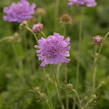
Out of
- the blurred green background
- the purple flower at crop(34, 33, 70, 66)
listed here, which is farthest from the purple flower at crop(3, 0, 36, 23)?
the purple flower at crop(34, 33, 70, 66)

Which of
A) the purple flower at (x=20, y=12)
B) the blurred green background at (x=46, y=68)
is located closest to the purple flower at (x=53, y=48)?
the blurred green background at (x=46, y=68)

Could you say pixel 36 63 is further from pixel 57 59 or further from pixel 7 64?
pixel 57 59

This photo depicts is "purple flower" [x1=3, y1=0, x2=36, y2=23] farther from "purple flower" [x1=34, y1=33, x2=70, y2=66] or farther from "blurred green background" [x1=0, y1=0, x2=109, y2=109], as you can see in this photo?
"purple flower" [x1=34, y1=33, x2=70, y2=66]

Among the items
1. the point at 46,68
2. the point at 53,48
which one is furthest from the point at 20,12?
the point at 53,48

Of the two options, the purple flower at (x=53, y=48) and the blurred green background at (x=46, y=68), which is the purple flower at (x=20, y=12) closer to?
the blurred green background at (x=46, y=68)

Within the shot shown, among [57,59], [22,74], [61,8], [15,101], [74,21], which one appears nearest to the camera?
[57,59]

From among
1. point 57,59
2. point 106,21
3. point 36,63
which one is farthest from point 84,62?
point 57,59
